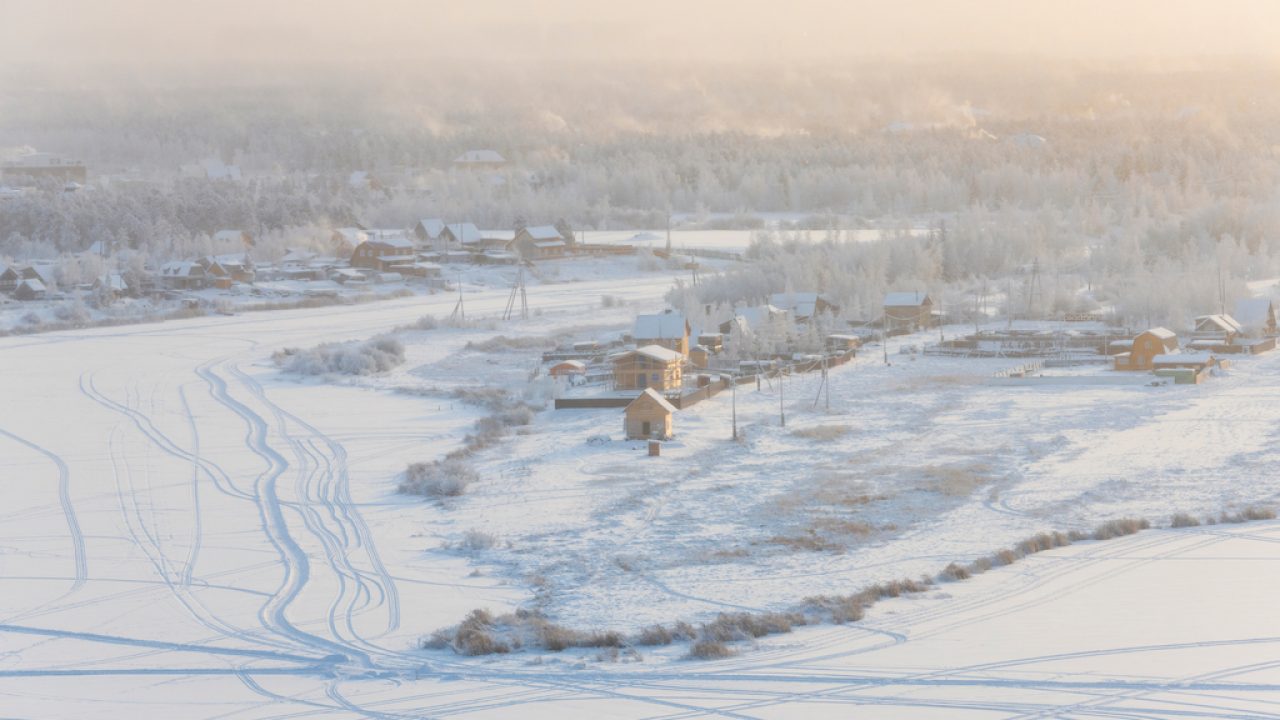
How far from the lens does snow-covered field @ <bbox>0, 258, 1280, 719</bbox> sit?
7.61m

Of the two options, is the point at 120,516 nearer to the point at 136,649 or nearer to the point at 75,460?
the point at 75,460

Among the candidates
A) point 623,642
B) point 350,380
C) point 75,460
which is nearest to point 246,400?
point 350,380

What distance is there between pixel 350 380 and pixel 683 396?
4.68m

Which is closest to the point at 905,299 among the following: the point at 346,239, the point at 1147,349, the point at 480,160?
the point at 1147,349

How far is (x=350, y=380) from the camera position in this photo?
18.9 metres

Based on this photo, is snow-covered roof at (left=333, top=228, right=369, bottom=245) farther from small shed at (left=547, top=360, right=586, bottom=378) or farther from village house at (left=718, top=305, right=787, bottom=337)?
small shed at (left=547, top=360, right=586, bottom=378)

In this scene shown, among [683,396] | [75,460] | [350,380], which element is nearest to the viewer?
[75,460]

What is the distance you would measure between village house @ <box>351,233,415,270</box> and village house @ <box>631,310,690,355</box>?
14723mm

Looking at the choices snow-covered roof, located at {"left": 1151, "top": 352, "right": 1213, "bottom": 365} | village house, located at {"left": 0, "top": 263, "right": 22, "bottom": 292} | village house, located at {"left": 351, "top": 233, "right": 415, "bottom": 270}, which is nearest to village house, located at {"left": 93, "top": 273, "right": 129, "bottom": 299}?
village house, located at {"left": 0, "top": 263, "right": 22, "bottom": 292}

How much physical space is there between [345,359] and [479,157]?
42.7 m

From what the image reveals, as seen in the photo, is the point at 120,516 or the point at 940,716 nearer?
the point at 940,716

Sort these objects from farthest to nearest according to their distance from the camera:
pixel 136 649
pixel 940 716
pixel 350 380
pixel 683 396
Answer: pixel 350 380 → pixel 683 396 → pixel 136 649 → pixel 940 716

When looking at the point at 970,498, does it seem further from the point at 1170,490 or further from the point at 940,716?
the point at 940,716

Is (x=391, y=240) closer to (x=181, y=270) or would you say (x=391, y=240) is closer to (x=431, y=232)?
(x=431, y=232)
